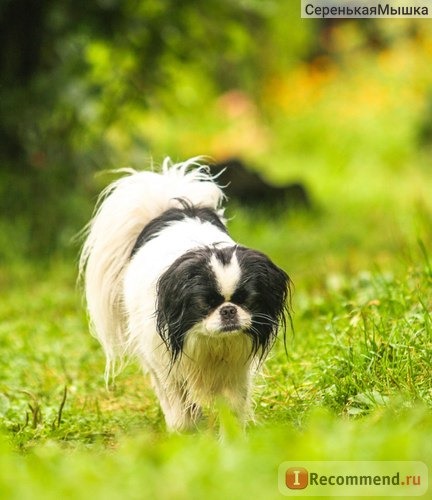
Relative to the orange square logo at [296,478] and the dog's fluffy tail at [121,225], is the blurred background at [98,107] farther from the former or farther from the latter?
the orange square logo at [296,478]

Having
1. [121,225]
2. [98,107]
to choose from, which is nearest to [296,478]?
[121,225]

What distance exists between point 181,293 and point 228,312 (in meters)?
0.21

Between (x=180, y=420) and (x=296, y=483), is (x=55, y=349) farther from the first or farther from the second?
(x=296, y=483)

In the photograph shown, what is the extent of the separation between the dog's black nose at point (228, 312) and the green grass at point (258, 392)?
0.49 meters

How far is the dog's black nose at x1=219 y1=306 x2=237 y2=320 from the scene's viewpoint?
4738mm

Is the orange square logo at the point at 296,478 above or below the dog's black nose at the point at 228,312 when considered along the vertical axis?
below

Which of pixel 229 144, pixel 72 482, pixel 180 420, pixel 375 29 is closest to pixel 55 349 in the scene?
pixel 180 420

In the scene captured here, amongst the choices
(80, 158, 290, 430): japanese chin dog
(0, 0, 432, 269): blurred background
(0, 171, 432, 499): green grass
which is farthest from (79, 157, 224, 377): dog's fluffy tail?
(0, 0, 432, 269): blurred background

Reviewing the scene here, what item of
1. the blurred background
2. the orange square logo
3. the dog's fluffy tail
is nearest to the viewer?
the orange square logo

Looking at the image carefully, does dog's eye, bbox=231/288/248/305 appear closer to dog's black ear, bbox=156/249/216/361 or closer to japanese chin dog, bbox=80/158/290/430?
japanese chin dog, bbox=80/158/290/430

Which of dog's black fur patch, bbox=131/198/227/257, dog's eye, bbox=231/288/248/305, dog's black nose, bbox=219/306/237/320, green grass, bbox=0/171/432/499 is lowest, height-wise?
green grass, bbox=0/171/432/499

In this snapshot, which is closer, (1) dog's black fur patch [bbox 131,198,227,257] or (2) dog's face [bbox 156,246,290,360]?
(2) dog's face [bbox 156,246,290,360]

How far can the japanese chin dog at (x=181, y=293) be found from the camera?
4.77 metres

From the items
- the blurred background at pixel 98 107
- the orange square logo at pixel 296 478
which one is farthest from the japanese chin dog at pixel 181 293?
the blurred background at pixel 98 107
